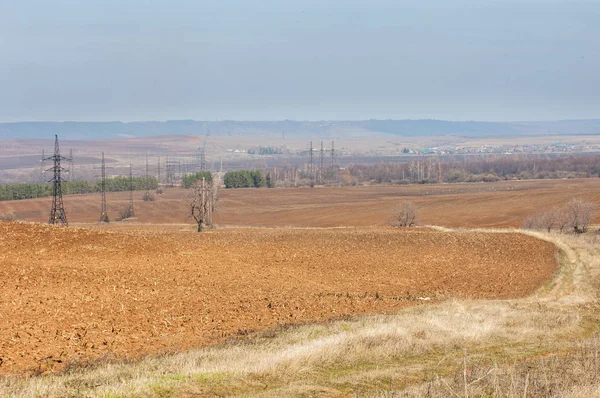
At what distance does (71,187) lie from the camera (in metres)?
146

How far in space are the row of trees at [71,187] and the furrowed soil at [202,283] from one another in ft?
325

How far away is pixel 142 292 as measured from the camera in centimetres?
2308

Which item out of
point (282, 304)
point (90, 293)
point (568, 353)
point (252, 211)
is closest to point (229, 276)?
point (282, 304)

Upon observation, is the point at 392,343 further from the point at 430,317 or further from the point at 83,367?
the point at 83,367

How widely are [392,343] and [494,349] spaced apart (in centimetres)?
241

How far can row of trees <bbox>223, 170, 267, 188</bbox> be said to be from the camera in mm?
160250

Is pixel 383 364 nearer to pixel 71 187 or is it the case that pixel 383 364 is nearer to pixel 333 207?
pixel 333 207

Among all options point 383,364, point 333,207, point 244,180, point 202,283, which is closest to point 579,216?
point 333,207

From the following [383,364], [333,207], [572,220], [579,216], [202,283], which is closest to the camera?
[383,364]

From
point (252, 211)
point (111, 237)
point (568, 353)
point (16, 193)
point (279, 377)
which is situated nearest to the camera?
point (279, 377)

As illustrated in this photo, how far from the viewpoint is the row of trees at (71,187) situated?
→ 13400 cm

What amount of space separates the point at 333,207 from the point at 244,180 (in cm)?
5157

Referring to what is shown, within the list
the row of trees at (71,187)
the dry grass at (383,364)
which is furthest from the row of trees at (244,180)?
the dry grass at (383,364)

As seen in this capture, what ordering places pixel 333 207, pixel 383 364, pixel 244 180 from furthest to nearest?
pixel 244 180 < pixel 333 207 < pixel 383 364
